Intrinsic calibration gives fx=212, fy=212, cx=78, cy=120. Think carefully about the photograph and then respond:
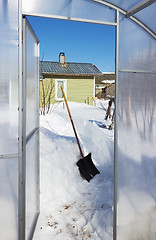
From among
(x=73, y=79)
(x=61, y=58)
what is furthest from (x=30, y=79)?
(x=61, y=58)

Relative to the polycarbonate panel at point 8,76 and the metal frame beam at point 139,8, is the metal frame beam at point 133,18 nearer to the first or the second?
the metal frame beam at point 139,8

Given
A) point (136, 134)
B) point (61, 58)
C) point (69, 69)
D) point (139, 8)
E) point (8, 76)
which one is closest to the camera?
point (8, 76)

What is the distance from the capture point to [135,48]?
2227 millimetres

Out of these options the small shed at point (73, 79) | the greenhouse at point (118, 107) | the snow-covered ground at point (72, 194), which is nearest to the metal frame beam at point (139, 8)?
the greenhouse at point (118, 107)

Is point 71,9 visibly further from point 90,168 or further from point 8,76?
point 90,168

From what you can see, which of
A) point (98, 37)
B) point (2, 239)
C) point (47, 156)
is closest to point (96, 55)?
point (98, 37)

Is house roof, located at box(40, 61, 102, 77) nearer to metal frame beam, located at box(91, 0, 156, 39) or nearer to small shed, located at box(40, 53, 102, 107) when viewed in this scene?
small shed, located at box(40, 53, 102, 107)

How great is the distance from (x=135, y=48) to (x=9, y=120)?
1.47 m

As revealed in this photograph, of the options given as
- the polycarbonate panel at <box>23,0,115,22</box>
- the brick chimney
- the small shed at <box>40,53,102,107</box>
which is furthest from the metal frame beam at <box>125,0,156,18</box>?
the brick chimney

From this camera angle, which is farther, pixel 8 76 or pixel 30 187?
pixel 30 187

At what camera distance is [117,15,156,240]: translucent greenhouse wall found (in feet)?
7.24

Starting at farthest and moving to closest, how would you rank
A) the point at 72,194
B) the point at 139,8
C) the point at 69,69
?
the point at 69,69
the point at 72,194
the point at 139,8

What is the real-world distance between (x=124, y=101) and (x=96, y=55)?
1431cm

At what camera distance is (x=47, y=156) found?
14.3ft
